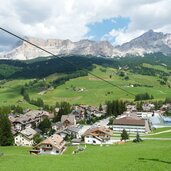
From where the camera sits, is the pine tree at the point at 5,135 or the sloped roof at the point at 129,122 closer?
the pine tree at the point at 5,135

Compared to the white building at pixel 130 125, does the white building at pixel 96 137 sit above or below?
below

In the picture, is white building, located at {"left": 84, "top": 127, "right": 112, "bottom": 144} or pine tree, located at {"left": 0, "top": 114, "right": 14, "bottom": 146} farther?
white building, located at {"left": 84, "top": 127, "right": 112, "bottom": 144}

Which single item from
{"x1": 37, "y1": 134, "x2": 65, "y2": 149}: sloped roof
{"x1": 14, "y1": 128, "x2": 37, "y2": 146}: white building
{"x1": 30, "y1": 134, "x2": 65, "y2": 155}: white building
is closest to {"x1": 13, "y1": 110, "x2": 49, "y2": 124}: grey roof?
{"x1": 14, "y1": 128, "x2": 37, "y2": 146}: white building

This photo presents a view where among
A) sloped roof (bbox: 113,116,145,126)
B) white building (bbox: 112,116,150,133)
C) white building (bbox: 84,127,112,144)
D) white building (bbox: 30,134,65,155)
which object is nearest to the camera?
white building (bbox: 30,134,65,155)

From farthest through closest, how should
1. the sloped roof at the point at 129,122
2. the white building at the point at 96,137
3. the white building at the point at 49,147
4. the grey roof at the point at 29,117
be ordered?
the grey roof at the point at 29,117, the sloped roof at the point at 129,122, the white building at the point at 96,137, the white building at the point at 49,147

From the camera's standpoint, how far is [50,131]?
12144cm

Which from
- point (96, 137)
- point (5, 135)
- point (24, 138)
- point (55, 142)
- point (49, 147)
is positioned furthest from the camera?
point (24, 138)

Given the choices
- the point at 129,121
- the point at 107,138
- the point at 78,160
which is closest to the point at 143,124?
the point at 129,121

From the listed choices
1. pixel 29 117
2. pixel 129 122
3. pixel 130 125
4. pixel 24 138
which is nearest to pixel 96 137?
pixel 24 138

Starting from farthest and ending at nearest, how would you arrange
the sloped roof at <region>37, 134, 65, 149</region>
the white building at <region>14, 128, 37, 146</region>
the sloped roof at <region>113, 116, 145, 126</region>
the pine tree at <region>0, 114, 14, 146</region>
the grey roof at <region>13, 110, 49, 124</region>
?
the grey roof at <region>13, 110, 49, 124</region>, the sloped roof at <region>113, 116, 145, 126</region>, the white building at <region>14, 128, 37, 146</region>, the pine tree at <region>0, 114, 14, 146</region>, the sloped roof at <region>37, 134, 65, 149</region>

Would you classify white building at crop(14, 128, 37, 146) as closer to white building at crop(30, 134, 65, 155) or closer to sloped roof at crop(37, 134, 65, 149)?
sloped roof at crop(37, 134, 65, 149)

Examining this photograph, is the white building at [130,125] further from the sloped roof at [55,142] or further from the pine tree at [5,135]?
the pine tree at [5,135]

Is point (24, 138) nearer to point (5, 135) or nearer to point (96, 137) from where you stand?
point (5, 135)

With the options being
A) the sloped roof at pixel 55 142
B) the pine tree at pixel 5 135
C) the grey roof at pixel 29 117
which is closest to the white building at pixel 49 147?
the sloped roof at pixel 55 142
